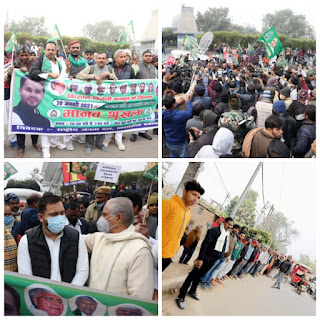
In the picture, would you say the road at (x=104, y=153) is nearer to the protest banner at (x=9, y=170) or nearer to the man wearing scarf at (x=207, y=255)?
the protest banner at (x=9, y=170)

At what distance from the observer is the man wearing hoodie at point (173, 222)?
4219 millimetres

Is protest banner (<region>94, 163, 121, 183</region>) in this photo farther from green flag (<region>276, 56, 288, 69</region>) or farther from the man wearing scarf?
green flag (<region>276, 56, 288, 69</region>)

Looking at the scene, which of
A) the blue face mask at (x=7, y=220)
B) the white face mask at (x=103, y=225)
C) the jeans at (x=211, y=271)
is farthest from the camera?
the jeans at (x=211, y=271)

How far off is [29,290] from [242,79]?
3.07 m

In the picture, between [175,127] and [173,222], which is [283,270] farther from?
[175,127]

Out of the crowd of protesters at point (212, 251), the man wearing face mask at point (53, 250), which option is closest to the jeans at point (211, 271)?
the crowd of protesters at point (212, 251)

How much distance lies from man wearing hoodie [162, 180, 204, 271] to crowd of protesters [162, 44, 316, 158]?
0.49 meters

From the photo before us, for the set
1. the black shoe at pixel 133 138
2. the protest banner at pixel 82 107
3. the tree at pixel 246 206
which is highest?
the protest banner at pixel 82 107

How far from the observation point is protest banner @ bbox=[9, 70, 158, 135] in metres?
4.45

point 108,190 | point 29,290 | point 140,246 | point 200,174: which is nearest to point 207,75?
point 200,174

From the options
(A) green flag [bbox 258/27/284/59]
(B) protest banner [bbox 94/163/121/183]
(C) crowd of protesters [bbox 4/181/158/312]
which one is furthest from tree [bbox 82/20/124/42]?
(C) crowd of protesters [bbox 4/181/158/312]

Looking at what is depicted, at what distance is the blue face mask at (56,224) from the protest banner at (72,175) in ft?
1.46
